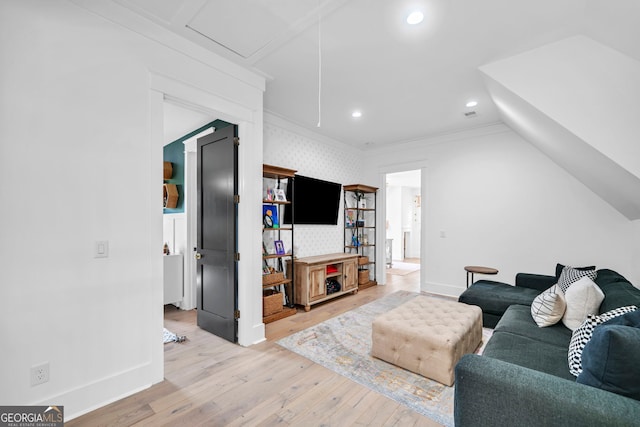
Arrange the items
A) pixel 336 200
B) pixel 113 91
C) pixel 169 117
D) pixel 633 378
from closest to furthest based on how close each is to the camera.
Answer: pixel 633 378 < pixel 113 91 < pixel 169 117 < pixel 336 200

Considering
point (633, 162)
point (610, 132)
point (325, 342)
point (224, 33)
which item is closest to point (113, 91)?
point (224, 33)

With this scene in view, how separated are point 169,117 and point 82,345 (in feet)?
9.47

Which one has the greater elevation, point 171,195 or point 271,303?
point 171,195

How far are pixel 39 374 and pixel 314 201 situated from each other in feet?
12.4

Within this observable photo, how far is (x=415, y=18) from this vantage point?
2174mm

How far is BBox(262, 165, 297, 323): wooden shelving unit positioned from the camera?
373 cm

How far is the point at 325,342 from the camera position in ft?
9.97

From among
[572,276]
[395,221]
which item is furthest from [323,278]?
[395,221]

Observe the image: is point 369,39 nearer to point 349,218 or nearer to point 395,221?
point 349,218

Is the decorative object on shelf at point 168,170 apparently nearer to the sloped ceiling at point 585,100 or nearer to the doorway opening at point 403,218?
the sloped ceiling at point 585,100

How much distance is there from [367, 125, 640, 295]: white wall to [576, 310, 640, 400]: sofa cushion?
3044 millimetres

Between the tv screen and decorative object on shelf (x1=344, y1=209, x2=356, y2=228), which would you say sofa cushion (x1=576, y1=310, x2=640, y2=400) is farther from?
decorative object on shelf (x1=344, y1=209, x2=356, y2=228)

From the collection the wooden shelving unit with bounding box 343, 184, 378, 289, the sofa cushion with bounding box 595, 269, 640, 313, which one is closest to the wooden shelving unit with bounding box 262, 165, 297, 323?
the wooden shelving unit with bounding box 343, 184, 378, 289

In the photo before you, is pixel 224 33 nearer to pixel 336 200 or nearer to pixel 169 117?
pixel 169 117
